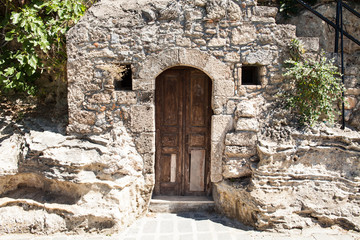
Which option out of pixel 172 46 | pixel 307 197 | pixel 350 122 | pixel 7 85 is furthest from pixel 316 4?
pixel 7 85

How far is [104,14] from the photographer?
11.7 ft

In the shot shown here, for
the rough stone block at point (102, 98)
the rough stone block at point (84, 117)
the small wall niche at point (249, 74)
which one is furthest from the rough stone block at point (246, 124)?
the rough stone block at point (84, 117)

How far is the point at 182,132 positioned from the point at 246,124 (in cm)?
112

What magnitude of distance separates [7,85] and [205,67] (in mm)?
3044

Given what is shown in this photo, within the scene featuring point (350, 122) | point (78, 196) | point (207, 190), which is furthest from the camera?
point (207, 190)

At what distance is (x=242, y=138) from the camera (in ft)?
11.8

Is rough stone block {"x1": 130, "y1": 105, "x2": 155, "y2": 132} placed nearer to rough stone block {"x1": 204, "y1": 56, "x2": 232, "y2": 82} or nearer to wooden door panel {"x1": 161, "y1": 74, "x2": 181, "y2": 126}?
wooden door panel {"x1": 161, "y1": 74, "x2": 181, "y2": 126}

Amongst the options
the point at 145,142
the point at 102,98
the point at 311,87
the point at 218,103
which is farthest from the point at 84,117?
the point at 311,87

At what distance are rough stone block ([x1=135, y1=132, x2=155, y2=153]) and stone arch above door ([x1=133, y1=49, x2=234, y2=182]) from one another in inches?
27.0

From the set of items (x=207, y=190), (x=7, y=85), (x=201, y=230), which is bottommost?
(x=201, y=230)

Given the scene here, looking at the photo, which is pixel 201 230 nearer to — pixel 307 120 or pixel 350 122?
pixel 307 120

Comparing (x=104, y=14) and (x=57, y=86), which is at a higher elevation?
(x=104, y=14)

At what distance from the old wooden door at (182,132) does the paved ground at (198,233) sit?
64 cm

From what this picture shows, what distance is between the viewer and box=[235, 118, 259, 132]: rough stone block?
356 centimetres
